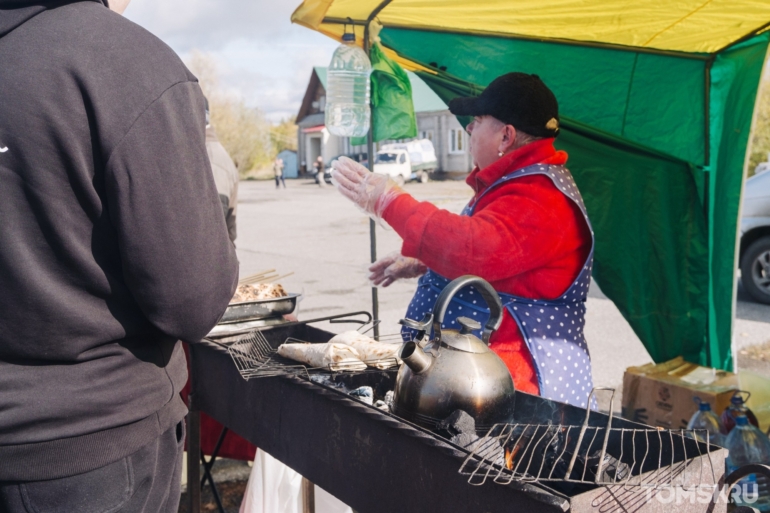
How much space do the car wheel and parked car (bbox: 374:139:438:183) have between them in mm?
25223

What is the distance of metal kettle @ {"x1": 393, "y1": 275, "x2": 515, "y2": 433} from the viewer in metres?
1.76

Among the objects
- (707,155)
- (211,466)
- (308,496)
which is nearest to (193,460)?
(211,466)

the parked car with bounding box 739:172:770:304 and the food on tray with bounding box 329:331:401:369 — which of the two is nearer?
the food on tray with bounding box 329:331:401:369

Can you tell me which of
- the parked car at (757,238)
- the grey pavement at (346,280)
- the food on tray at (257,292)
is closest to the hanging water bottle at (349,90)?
the grey pavement at (346,280)

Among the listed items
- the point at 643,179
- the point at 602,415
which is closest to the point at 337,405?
the point at 602,415

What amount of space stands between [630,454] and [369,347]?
97 cm

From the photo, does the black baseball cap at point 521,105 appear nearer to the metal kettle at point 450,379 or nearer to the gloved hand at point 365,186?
the gloved hand at point 365,186

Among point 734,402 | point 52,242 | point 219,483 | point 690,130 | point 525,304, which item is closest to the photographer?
point 52,242

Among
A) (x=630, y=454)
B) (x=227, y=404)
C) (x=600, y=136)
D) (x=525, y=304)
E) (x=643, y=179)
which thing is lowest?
(x=227, y=404)

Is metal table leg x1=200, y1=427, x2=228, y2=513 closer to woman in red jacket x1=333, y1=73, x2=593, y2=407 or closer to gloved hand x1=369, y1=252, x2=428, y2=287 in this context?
gloved hand x1=369, y1=252, x2=428, y2=287

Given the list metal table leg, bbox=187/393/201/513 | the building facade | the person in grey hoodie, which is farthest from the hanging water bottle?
the building facade

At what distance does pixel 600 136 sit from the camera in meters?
3.87

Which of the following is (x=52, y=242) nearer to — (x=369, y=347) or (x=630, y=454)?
(x=369, y=347)

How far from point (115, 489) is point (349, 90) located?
9.39 feet
